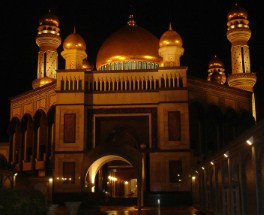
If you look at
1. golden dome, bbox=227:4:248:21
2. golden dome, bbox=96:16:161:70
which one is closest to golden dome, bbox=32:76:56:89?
golden dome, bbox=96:16:161:70

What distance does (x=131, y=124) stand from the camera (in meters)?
35.4

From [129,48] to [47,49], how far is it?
940 centimetres

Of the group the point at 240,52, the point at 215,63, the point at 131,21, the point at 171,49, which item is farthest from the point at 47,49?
the point at 215,63

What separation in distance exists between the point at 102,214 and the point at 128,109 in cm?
1203

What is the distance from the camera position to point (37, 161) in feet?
133

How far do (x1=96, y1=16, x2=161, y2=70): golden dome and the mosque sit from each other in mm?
83

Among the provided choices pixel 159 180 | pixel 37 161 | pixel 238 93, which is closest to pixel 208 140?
pixel 238 93

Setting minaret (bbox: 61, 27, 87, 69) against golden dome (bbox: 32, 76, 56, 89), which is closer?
minaret (bbox: 61, 27, 87, 69)

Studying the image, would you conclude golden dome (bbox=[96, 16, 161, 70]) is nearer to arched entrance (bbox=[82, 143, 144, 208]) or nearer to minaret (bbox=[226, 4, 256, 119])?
minaret (bbox=[226, 4, 256, 119])

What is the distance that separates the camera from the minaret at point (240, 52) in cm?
4350

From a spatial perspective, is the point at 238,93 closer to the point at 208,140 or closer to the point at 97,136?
the point at 208,140

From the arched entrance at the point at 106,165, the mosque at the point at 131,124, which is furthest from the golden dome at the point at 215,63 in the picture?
the arched entrance at the point at 106,165

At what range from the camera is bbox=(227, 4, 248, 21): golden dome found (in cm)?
4550

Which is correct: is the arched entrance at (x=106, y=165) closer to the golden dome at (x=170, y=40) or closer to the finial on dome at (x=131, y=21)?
the golden dome at (x=170, y=40)
